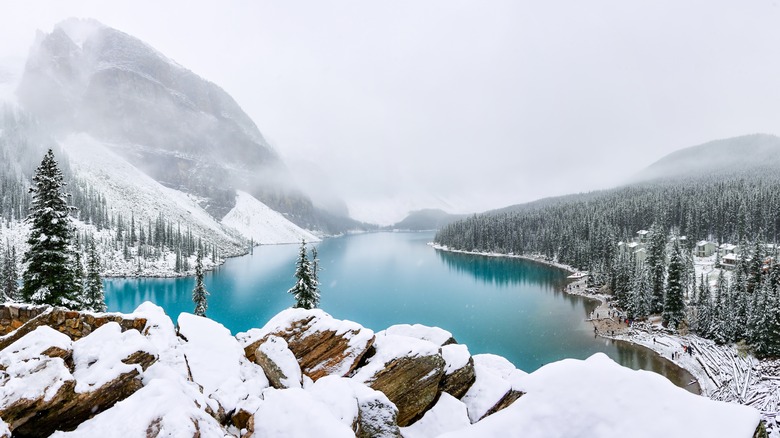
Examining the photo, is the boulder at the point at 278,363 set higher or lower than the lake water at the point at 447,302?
higher

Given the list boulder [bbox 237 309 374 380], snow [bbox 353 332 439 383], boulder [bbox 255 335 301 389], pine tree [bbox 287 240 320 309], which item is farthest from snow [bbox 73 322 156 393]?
pine tree [bbox 287 240 320 309]

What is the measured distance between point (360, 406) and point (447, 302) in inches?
3018

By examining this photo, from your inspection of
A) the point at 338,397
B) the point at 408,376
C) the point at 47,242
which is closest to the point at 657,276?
the point at 408,376

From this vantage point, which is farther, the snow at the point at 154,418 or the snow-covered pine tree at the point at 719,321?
the snow-covered pine tree at the point at 719,321

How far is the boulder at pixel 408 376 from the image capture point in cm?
1159

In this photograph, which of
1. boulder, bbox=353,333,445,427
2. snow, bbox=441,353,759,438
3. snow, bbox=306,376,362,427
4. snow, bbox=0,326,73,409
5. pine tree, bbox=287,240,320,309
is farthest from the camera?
pine tree, bbox=287,240,320,309

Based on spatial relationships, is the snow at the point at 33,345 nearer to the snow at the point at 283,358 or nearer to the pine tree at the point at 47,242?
the snow at the point at 283,358

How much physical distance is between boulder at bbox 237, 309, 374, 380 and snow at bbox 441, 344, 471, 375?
283 cm

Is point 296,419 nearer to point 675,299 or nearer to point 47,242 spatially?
point 47,242

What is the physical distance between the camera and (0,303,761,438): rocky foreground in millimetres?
6715

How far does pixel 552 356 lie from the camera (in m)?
48.6

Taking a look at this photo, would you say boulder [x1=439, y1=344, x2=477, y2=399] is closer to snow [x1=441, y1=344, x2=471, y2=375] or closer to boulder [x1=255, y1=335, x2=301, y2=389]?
snow [x1=441, y1=344, x2=471, y2=375]

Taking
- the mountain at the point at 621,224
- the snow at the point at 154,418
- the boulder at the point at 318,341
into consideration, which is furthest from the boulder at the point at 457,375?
the mountain at the point at 621,224

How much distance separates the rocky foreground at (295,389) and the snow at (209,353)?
5cm
